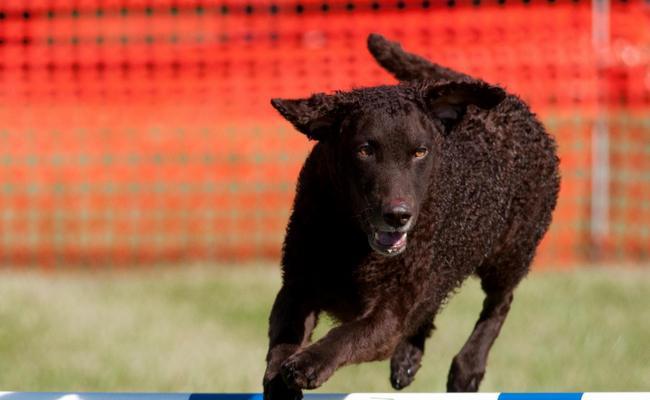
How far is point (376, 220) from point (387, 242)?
0.29ft

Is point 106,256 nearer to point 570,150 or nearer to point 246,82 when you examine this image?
point 246,82

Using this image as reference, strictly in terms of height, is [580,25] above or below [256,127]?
above

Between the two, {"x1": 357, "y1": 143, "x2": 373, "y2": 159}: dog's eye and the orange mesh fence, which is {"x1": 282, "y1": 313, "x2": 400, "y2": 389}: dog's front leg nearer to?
{"x1": 357, "y1": 143, "x2": 373, "y2": 159}: dog's eye

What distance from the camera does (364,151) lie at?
4488 millimetres

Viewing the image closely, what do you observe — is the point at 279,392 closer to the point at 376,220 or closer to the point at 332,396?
the point at 332,396

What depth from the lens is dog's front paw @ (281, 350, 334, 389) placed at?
410cm

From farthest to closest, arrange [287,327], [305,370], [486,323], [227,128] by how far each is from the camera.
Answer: [227,128] → [486,323] → [287,327] → [305,370]

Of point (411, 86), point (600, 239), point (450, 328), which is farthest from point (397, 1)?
point (411, 86)

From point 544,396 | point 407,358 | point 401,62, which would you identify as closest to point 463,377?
point 407,358

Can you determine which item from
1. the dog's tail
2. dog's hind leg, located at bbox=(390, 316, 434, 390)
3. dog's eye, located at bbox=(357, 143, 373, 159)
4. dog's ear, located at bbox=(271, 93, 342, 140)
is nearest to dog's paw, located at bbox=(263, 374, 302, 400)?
dog's eye, located at bbox=(357, 143, 373, 159)

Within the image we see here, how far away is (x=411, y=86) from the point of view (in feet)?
15.7

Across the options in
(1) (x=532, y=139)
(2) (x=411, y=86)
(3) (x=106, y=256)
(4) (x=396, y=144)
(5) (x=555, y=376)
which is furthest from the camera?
(3) (x=106, y=256)

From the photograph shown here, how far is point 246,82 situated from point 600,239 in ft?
10.4

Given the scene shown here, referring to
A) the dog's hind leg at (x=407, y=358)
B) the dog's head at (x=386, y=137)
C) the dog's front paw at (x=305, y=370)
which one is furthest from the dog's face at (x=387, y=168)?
the dog's hind leg at (x=407, y=358)
